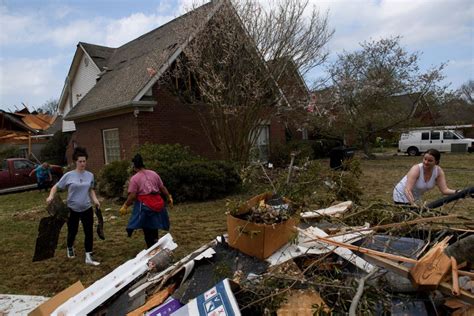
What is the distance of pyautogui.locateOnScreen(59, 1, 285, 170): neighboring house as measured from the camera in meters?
11.8

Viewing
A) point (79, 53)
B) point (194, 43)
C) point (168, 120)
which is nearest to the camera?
point (194, 43)

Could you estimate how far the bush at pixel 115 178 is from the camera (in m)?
10.1

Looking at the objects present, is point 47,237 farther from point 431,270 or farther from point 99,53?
point 99,53

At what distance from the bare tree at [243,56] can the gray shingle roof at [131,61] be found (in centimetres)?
71

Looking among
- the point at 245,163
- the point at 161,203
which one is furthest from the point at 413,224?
the point at 245,163

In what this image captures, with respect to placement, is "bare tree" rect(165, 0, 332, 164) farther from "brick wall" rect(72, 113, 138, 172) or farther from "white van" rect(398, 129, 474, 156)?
"white van" rect(398, 129, 474, 156)

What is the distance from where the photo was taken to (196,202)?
369 inches

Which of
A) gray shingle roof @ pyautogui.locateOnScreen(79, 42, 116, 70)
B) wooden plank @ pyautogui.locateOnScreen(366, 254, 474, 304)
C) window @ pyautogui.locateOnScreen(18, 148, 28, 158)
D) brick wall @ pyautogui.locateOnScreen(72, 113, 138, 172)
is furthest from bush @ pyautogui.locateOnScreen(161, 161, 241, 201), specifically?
window @ pyautogui.locateOnScreen(18, 148, 28, 158)

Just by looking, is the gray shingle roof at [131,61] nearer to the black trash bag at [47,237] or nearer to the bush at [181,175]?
the bush at [181,175]

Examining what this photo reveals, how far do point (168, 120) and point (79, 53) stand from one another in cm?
985

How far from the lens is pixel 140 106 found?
11930 mm

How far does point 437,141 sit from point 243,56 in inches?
703

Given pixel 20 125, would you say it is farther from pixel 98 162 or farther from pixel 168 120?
pixel 168 120

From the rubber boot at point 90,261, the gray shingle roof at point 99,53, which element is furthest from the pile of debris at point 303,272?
the gray shingle roof at point 99,53
